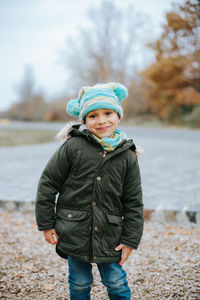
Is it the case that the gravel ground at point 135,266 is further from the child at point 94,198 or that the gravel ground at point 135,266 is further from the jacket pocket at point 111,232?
the jacket pocket at point 111,232

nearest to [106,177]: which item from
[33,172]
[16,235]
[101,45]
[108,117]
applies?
[108,117]

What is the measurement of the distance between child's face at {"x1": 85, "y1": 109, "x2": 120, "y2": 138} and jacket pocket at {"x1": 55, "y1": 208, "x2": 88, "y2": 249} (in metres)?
0.52

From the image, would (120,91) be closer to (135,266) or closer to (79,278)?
(79,278)

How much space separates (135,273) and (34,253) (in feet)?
3.54

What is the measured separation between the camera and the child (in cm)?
176

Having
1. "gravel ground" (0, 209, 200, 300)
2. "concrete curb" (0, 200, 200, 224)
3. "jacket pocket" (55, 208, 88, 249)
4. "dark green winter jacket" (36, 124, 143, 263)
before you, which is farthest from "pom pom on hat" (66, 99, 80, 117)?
"concrete curb" (0, 200, 200, 224)

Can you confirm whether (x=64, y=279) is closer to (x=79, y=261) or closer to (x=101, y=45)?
(x=79, y=261)

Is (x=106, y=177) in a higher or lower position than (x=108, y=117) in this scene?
lower

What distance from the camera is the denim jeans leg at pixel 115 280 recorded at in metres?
1.81

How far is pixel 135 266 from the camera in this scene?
273 cm

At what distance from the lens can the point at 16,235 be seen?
346cm

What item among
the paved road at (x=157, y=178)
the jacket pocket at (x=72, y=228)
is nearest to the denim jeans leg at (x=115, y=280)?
the jacket pocket at (x=72, y=228)

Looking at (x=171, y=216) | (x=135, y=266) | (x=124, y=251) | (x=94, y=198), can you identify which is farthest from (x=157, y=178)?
(x=94, y=198)

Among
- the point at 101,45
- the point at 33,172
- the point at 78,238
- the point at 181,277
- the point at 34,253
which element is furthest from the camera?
the point at 101,45
